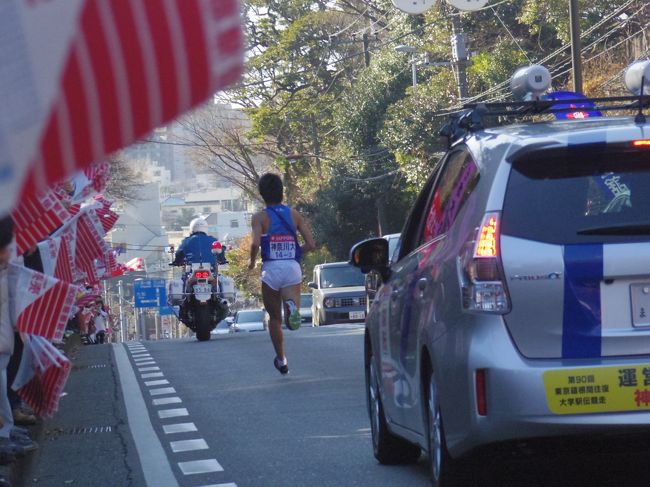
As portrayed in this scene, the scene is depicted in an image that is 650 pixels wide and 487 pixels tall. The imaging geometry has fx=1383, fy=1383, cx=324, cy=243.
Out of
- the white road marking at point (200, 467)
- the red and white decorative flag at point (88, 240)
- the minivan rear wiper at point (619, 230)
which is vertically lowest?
the white road marking at point (200, 467)

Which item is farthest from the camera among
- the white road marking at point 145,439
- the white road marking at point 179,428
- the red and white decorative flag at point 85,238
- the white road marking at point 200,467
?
the red and white decorative flag at point 85,238

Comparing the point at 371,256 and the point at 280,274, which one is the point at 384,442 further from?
the point at 280,274

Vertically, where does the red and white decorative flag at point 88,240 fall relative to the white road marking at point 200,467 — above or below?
above

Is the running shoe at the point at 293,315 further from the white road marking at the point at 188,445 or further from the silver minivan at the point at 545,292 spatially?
the silver minivan at the point at 545,292

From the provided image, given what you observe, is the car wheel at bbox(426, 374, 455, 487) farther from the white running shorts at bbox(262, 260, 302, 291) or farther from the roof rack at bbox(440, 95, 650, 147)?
the white running shorts at bbox(262, 260, 302, 291)

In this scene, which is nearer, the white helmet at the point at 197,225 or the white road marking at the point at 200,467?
the white road marking at the point at 200,467

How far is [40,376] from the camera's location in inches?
392

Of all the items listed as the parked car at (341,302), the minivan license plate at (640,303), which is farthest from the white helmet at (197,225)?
the minivan license plate at (640,303)

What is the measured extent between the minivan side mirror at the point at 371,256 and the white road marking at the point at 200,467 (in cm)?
160

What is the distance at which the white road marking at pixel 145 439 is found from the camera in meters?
8.15

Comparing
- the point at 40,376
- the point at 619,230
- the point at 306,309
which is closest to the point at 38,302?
the point at 40,376

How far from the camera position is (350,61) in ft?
185

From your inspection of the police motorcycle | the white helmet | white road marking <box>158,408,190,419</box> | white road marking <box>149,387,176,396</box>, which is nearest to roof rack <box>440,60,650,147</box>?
white road marking <box>158,408,190,419</box>

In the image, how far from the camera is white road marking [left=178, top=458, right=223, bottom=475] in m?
8.27
